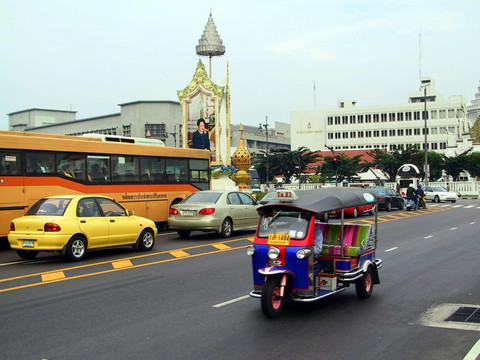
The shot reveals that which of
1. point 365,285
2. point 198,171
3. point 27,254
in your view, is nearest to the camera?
point 365,285

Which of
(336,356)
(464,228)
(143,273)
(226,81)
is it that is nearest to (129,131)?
(226,81)

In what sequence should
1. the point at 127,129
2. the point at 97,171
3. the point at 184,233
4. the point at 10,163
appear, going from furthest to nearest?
1. the point at 127,129
2. the point at 184,233
3. the point at 97,171
4. the point at 10,163

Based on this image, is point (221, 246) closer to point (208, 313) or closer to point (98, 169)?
point (98, 169)

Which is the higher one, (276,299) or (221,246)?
(276,299)

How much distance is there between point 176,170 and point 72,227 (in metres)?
9.27

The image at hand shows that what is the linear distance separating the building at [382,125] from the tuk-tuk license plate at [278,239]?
A: 9856 cm

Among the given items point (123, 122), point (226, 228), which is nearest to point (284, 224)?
point (226, 228)

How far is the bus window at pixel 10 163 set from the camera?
15453mm

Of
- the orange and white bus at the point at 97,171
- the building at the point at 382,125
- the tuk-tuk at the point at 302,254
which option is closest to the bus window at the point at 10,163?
the orange and white bus at the point at 97,171

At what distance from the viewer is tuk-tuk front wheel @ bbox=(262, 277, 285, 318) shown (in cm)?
735

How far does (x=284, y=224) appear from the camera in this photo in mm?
8016

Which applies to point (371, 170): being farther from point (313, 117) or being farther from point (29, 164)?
point (29, 164)

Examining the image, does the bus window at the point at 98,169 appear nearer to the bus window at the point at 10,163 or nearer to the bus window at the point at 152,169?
the bus window at the point at 152,169

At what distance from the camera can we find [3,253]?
50.0 feet
